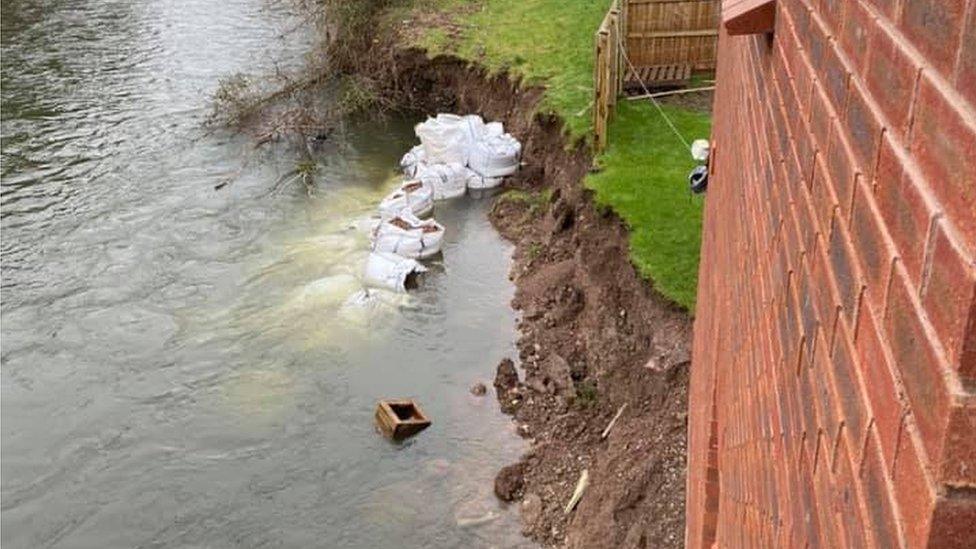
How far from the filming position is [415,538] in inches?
368

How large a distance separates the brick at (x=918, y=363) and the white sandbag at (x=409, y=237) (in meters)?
13.2

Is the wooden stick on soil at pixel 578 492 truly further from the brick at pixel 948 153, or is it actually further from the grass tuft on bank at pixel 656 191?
the brick at pixel 948 153

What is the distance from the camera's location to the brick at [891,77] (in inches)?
45.7

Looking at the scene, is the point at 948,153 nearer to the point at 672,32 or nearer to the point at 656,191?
the point at 656,191

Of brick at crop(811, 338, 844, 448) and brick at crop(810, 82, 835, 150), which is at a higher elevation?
brick at crop(810, 82, 835, 150)

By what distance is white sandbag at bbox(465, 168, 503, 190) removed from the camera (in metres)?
16.8

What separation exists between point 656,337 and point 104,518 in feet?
20.6

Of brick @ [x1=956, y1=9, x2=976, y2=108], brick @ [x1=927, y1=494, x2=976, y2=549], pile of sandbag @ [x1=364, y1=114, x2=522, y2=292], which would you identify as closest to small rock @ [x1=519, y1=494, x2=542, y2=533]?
pile of sandbag @ [x1=364, y1=114, x2=522, y2=292]

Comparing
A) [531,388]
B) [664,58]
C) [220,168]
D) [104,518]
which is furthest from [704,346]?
[220,168]

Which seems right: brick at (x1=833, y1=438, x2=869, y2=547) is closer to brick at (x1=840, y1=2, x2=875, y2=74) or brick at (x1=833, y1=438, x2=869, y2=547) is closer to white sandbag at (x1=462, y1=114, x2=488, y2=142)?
brick at (x1=840, y1=2, x2=875, y2=74)

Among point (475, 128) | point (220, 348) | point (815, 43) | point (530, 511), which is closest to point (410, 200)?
point (475, 128)

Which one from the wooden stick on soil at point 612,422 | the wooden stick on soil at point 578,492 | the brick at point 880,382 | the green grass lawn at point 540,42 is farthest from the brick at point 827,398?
the green grass lawn at point 540,42

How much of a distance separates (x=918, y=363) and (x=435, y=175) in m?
15.8

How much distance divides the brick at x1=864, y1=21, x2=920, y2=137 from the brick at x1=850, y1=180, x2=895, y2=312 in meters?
0.13
